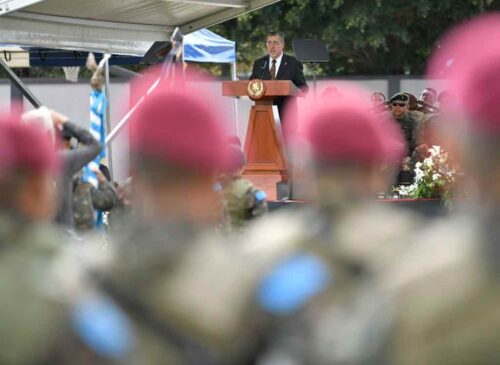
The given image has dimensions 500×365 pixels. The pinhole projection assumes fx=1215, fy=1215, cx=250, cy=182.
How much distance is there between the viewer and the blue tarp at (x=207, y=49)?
17.3 m

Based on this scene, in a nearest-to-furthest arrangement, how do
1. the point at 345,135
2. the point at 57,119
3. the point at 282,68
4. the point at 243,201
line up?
the point at 345,135, the point at 57,119, the point at 243,201, the point at 282,68

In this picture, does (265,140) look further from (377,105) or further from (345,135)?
(345,135)

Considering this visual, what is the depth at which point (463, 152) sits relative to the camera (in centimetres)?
239

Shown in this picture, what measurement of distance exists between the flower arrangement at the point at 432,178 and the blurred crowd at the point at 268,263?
28.3 ft

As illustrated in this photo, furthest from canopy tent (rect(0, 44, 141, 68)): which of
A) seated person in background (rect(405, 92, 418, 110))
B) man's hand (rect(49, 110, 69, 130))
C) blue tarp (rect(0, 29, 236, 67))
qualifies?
man's hand (rect(49, 110, 69, 130))

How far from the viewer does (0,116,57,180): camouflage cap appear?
2955mm

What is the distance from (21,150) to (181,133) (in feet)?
1.68

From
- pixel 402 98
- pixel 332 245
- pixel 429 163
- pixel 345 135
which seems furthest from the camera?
pixel 402 98

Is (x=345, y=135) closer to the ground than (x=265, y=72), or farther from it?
closer to the ground

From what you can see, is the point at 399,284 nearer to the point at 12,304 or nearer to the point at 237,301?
the point at 237,301

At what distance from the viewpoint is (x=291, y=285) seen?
256 cm

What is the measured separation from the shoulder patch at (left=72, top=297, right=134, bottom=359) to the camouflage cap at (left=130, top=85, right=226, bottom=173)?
14.2 inches

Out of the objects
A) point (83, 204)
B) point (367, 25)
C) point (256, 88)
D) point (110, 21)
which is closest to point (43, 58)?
point (367, 25)

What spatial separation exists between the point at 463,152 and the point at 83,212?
13.5 feet
